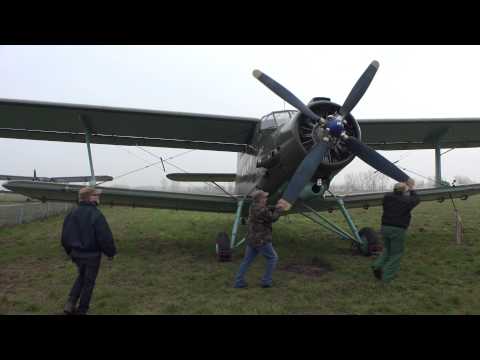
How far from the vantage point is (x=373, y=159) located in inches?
247

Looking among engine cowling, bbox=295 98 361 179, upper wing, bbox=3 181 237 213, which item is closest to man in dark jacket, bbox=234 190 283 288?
engine cowling, bbox=295 98 361 179

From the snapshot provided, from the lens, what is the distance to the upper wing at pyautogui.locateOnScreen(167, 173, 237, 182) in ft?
45.3

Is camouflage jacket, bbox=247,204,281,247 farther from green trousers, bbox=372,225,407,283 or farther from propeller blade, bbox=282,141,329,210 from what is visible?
green trousers, bbox=372,225,407,283

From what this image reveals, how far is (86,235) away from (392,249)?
180 inches

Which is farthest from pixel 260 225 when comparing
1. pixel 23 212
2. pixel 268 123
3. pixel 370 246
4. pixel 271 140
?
pixel 23 212

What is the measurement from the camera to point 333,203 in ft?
28.3

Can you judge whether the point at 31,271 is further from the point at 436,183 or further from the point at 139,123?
the point at 436,183

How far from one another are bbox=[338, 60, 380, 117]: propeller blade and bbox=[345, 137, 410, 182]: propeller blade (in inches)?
22.1

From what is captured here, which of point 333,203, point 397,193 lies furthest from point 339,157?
point 333,203

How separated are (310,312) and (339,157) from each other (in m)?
3.17

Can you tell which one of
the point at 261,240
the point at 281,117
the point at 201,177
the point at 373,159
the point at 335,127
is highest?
the point at 281,117

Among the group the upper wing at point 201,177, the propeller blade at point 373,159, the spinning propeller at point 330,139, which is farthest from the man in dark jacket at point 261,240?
the upper wing at point 201,177

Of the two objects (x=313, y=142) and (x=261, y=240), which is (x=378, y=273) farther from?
(x=313, y=142)

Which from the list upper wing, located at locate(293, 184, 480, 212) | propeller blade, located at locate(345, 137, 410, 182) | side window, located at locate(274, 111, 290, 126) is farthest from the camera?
upper wing, located at locate(293, 184, 480, 212)
